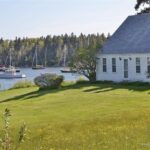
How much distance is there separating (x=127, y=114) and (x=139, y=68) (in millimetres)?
21836

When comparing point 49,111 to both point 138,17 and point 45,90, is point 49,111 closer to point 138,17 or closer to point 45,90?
point 45,90

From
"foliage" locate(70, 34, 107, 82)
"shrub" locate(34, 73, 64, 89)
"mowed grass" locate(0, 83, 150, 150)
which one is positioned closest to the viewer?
"mowed grass" locate(0, 83, 150, 150)

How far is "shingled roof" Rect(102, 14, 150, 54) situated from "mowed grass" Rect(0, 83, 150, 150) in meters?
13.0

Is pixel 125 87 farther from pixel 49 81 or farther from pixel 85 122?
pixel 85 122

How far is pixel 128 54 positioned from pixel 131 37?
257 cm

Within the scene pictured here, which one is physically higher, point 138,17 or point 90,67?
point 138,17

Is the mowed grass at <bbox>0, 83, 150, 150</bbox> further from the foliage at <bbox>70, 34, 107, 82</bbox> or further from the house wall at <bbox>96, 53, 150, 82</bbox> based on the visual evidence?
the foliage at <bbox>70, 34, 107, 82</bbox>

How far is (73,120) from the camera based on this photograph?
25078 millimetres

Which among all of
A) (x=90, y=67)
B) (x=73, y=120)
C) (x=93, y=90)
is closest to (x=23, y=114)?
(x=73, y=120)

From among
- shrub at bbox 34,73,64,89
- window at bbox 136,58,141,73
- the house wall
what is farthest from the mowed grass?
window at bbox 136,58,141,73

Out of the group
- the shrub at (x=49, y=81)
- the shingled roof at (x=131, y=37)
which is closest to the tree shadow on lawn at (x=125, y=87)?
the shingled roof at (x=131, y=37)

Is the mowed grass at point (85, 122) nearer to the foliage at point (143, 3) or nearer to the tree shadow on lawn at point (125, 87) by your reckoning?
the tree shadow on lawn at point (125, 87)

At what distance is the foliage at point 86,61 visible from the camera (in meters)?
53.8

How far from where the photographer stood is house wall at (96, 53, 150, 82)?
4716 centimetres
